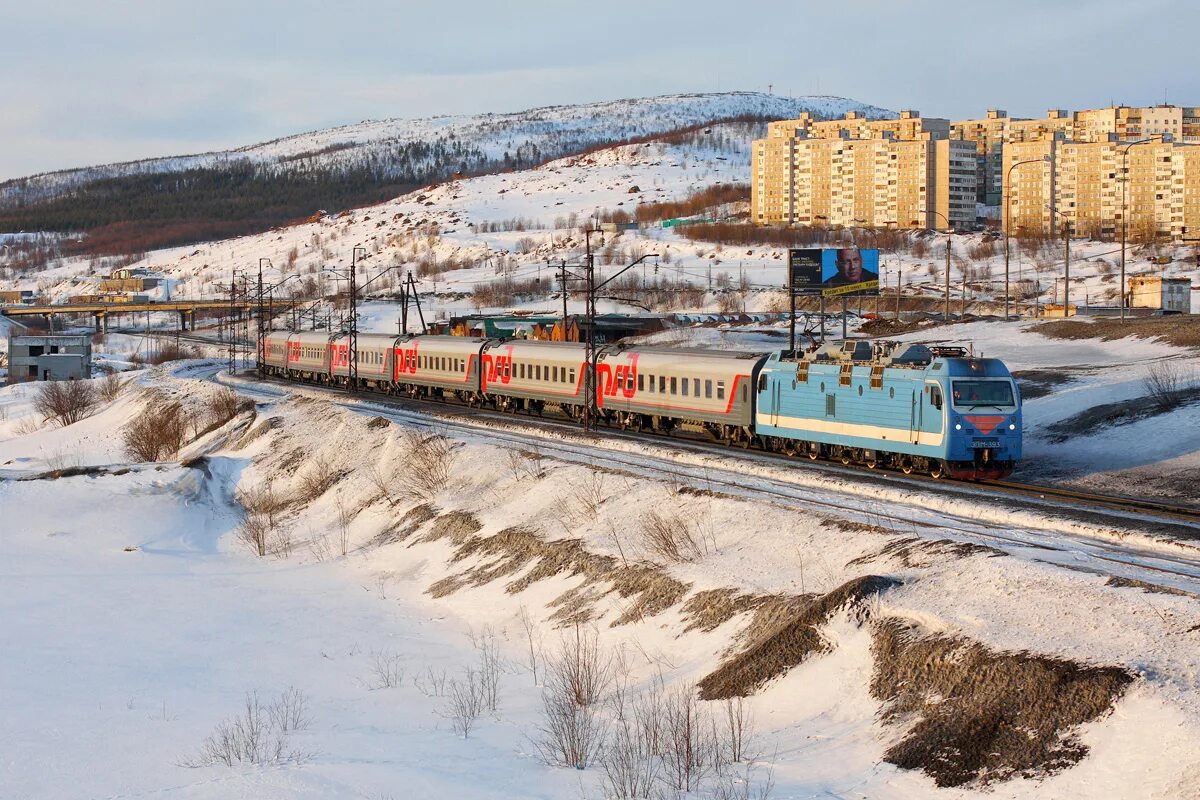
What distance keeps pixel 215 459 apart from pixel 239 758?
114 feet

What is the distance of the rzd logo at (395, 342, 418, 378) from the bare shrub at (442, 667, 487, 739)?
141ft

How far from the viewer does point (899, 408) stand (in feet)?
103

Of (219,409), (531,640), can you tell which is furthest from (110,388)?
(531,640)

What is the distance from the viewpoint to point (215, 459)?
1983 inches

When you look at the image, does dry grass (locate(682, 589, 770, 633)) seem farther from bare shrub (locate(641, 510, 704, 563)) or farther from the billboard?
the billboard

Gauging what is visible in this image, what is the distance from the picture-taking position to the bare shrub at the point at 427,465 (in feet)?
125

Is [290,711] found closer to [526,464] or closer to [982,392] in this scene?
[526,464]

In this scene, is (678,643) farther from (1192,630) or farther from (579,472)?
(579,472)

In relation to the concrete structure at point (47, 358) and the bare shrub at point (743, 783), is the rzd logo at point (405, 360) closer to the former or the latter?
the bare shrub at point (743, 783)

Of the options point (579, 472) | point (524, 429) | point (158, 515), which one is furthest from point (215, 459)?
point (579, 472)

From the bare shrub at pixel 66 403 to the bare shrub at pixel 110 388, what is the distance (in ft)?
1.67

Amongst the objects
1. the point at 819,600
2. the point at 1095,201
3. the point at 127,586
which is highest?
the point at 1095,201

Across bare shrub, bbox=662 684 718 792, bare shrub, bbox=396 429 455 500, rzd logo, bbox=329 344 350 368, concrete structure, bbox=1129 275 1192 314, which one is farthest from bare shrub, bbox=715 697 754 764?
concrete structure, bbox=1129 275 1192 314

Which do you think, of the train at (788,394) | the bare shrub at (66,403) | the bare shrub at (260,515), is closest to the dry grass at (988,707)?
the train at (788,394)
